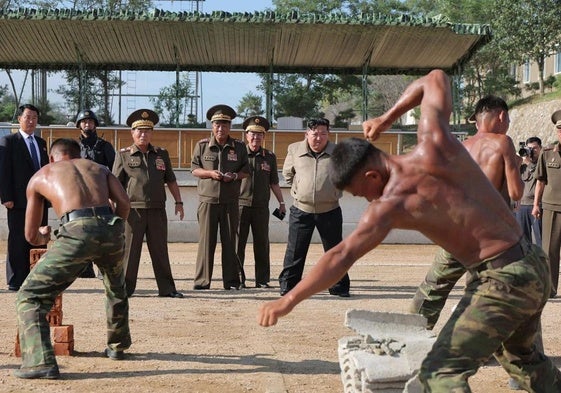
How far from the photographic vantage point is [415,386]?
4.81 m

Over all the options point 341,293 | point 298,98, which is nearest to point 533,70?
point 298,98

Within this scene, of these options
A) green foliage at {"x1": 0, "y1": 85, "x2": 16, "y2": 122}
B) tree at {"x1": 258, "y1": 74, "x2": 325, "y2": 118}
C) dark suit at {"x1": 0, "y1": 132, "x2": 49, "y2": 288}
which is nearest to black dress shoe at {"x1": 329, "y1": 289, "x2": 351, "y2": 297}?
dark suit at {"x1": 0, "y1": 132, "x2": 49, "y2": 288}

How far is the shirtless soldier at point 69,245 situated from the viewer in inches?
260

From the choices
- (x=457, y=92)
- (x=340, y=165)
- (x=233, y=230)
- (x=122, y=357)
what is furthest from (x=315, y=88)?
(x=340, y=165)

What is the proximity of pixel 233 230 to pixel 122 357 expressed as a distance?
4.48 meters

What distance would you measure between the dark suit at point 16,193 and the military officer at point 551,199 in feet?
20.2

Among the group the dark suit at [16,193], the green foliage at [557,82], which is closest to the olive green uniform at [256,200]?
the dark suit at [16,193]

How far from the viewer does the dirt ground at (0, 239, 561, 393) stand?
21.6 ft

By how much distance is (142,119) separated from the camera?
10.7m

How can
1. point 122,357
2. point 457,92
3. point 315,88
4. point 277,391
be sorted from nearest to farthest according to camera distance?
point 277,391, point 122,357, point 457,92, point 315,88

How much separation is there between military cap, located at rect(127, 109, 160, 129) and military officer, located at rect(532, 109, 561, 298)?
459 centimetres

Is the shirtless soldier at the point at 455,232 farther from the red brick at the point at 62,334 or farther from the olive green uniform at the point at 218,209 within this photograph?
the olive green uniform at the point at 218,209

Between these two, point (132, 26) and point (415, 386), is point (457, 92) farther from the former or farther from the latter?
point (415, 386)

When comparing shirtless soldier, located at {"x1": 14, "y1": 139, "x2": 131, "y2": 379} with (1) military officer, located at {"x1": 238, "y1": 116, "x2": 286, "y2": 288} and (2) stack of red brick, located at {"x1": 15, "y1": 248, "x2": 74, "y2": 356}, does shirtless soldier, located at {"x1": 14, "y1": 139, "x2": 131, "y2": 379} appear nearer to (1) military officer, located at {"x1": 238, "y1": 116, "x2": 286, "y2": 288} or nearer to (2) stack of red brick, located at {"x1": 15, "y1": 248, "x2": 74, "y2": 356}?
(2) stack of red brick, located at {"x1": 15, "y1": 248, "x2": 74, "y2": 356}
